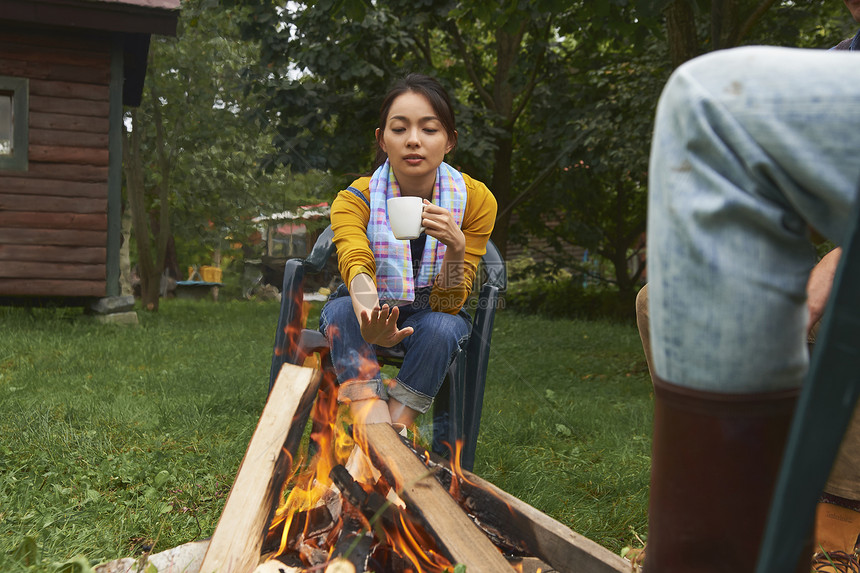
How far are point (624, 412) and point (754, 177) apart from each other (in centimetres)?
355

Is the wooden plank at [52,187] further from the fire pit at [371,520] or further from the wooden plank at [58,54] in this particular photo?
the fire pit at [371,520]

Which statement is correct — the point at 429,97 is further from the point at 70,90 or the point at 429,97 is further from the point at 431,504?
the point at 70,90

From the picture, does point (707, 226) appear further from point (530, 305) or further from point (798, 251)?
point (530, 305)

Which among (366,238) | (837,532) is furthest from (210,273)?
(837,532)

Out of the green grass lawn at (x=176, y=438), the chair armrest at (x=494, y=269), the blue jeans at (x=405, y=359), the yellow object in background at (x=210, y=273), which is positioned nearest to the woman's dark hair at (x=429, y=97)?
the chair armrest at (x=494, y=269)

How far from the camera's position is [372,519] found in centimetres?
144

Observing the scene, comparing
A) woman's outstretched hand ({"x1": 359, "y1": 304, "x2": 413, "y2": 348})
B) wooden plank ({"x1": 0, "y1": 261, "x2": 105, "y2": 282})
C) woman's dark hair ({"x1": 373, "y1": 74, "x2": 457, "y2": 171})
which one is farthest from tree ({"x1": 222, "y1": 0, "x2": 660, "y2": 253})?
woman's outstretched hand ({"x1": 359, "y1": 304, "x2": 413, "y2": 348})

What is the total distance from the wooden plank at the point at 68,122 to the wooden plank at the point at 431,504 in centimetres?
694

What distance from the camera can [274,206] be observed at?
15172mm

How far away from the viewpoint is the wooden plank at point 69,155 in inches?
279

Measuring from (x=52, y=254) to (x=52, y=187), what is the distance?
726 mm

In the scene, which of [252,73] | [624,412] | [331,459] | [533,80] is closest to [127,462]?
[331,459]

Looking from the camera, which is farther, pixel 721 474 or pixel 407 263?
pixel 407 263

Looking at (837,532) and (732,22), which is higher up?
(732,22)
